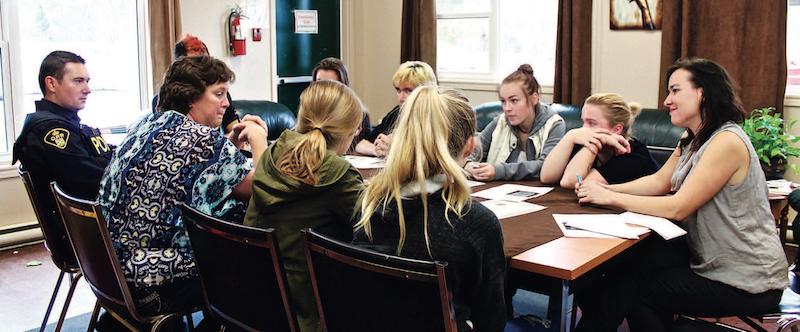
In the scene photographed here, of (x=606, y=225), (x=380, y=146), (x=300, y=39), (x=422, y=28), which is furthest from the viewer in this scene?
(x=300, y=39)

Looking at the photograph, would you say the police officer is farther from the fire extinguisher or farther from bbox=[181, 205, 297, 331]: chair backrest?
the fire extinguisher

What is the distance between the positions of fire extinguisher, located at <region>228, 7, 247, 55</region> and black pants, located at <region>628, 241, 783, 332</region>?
3.96 m

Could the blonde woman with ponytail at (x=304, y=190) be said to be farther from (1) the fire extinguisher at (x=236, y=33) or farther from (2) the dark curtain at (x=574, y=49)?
(1) the fire extinguisher at (x=236, y=33)

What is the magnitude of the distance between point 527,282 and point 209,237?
1312 millimetres

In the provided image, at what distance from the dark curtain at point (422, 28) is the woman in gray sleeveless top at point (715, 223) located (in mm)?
3694

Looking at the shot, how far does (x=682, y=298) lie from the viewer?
2383 millimetres

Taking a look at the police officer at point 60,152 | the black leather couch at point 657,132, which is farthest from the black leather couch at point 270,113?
the police officer at point 60,152

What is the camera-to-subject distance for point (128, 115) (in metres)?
5.27

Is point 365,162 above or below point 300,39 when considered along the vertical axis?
below

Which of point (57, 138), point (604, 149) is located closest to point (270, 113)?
point (57, 138)

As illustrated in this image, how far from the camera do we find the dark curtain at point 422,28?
605 centimetres

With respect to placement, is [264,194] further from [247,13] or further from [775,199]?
[247,13]

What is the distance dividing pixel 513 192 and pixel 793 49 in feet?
8.82

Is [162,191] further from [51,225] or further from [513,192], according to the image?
[513,192]
